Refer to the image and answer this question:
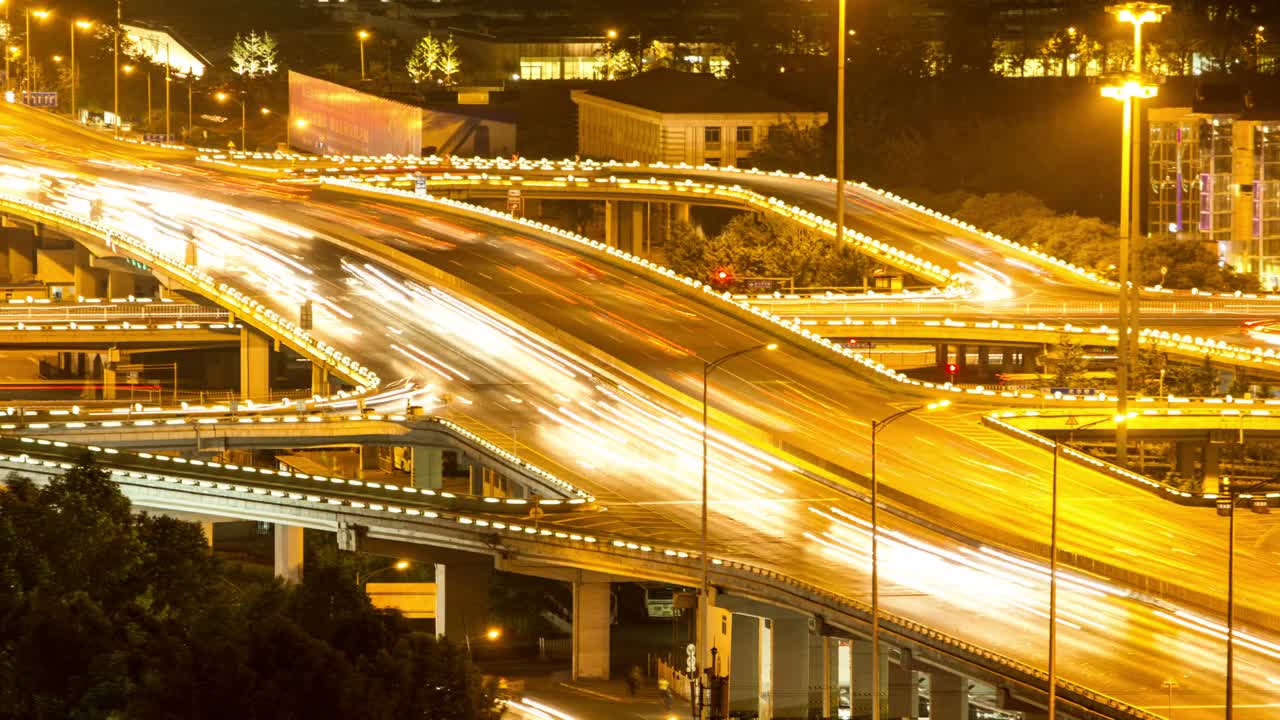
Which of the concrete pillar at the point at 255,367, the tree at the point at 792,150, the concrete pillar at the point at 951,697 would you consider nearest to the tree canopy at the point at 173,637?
the concrete pillar at the point at 951,697

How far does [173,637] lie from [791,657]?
2675 cm

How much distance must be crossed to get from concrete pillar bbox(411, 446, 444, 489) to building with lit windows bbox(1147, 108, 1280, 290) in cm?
6069

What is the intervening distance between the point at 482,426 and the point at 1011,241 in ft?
211

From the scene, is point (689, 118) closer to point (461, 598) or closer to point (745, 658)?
point (461, 598)

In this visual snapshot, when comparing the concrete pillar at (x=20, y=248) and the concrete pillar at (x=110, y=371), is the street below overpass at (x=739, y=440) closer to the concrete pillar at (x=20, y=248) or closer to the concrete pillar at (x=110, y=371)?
the concrete pillar at (x=110, y=371)

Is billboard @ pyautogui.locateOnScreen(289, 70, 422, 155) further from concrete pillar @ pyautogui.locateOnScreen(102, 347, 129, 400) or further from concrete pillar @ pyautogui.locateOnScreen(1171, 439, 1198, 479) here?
concrete pillar @ pyautogui.locateOnScreen(1171, 439, 1198, 479)

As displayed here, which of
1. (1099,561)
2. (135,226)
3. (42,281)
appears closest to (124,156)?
(42,281)

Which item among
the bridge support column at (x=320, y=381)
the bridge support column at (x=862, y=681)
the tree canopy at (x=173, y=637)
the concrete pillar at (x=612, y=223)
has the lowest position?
the bridge support column at (x=862, y=681)

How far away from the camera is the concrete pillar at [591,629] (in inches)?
3231

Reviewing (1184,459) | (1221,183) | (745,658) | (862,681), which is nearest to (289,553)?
(745,658)

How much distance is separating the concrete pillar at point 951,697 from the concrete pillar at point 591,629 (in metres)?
16.4

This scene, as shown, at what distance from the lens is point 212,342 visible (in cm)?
13350

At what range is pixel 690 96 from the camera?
178250mm

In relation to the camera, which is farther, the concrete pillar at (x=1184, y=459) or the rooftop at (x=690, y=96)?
the rooftop at (x=690, y=96)
